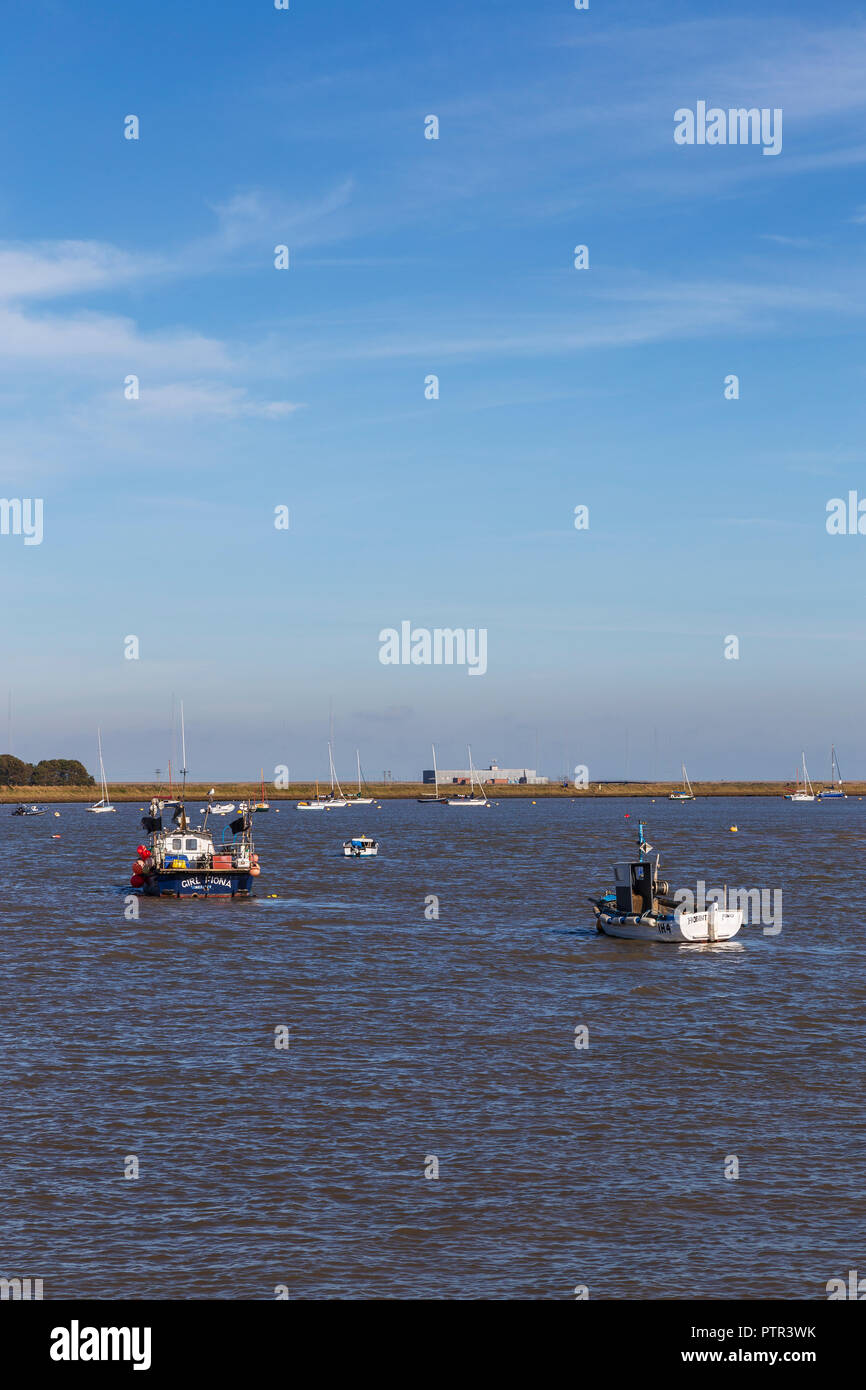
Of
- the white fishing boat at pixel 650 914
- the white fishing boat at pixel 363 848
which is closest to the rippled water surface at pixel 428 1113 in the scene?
the white fishing boat at pixel 650 914

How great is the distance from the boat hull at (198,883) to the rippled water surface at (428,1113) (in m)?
12.3

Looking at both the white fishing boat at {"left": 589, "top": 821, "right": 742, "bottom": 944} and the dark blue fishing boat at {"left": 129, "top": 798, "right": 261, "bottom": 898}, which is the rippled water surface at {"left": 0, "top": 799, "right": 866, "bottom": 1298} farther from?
the dark blue fishing boat at {"left": 129, "top": 798, "right": 261, "bottom": 898}

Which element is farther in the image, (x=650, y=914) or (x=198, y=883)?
(x=198, y=883)

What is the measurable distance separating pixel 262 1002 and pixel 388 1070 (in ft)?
37.4

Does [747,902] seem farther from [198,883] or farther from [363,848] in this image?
[363,848]

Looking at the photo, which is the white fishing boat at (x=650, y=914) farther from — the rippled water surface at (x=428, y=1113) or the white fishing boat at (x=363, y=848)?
the white fishing boat at (x=363, y=848)

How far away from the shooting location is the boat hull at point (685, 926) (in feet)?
184

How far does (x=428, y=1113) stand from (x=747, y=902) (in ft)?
150

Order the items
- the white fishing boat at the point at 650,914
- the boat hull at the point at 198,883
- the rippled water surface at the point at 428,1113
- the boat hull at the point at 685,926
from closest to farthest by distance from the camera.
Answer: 1. the rippled water surface at the point at 428,1113
2. the boat hull at the point at 685,926
3. the white fishing boat at the point at 650,914
4. the boat hull at the point at 198,883

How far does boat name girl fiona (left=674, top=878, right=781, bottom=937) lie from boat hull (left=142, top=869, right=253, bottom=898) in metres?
25.2

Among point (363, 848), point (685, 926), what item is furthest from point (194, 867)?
point (363, 848)

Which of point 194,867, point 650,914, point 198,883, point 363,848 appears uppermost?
point 194,867

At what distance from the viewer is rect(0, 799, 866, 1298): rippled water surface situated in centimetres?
1978

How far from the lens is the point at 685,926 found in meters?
55.9
